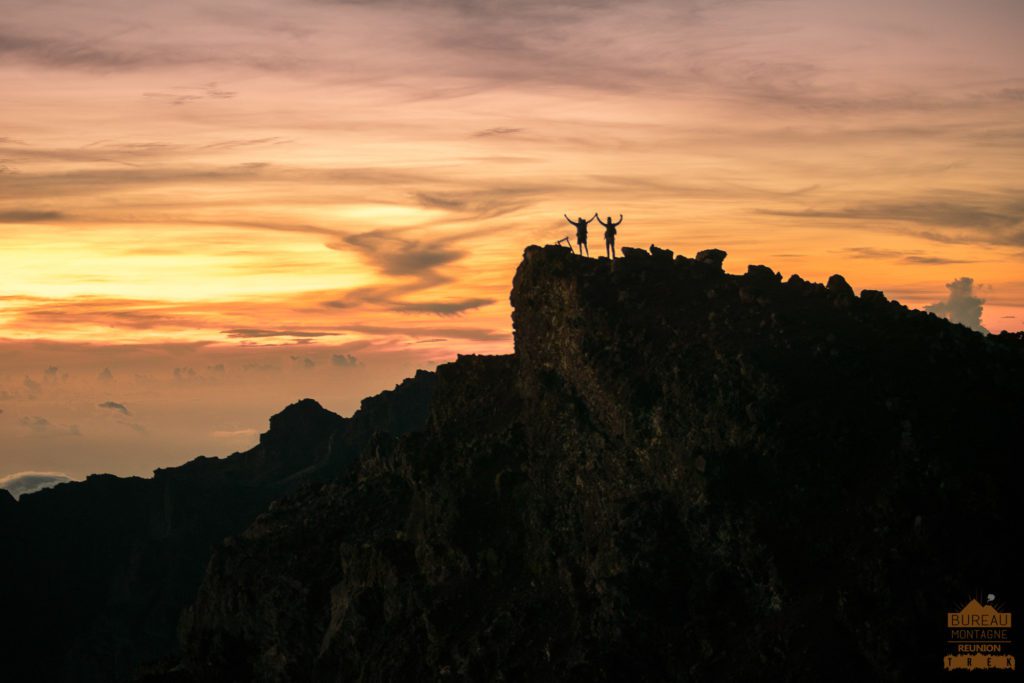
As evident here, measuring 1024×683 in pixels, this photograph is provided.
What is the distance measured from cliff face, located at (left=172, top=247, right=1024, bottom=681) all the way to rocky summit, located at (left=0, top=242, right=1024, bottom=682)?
0.19m

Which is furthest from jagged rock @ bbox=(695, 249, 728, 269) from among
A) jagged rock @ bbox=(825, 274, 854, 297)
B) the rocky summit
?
jagged rock @ bbox=(825, 274, 854, 297)

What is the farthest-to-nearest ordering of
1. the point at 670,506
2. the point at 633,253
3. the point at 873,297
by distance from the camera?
the point at 633,253 < the point at 873,297 < the point at 670,506

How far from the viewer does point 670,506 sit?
90812 millimetres

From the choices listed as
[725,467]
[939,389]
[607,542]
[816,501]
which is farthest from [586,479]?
[939,389]

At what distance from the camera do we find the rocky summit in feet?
260

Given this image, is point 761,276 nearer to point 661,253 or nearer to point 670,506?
point 661,253

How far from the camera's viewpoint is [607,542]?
9169cm

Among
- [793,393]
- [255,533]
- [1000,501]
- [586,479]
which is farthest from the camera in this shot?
[255,533]

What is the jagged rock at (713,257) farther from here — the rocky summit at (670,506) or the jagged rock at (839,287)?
the jagged rock at (839,287)

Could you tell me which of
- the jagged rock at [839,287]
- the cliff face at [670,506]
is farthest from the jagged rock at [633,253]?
the jagged rock at [839,287]

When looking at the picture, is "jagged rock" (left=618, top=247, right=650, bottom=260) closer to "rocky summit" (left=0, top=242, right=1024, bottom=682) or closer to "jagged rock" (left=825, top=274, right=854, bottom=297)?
"rocky summit" (left=0, top=242, right=1024, bottom=682)

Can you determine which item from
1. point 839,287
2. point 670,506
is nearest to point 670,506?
point 670,506

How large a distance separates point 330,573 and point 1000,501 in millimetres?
66012

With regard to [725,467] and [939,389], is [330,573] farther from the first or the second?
[939,389]
